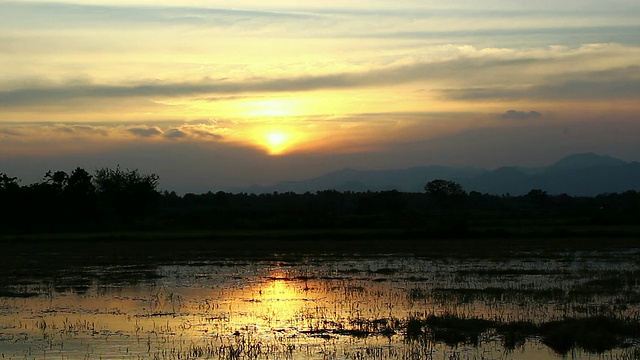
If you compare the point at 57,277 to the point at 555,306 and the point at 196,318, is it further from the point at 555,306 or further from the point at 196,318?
the point at 555,306

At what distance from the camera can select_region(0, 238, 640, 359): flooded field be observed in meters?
14.4

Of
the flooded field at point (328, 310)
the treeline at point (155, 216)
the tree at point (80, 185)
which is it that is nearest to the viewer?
the flooded field at point (328, 310)

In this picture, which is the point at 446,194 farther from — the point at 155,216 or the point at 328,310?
the point at 328,310

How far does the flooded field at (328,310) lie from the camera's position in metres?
14.4

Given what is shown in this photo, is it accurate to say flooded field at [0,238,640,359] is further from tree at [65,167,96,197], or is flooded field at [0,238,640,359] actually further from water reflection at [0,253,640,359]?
tree at [65,167,96,197]

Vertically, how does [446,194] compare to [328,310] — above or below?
above

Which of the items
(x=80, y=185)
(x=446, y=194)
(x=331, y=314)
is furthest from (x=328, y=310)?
(x=446, y=194)

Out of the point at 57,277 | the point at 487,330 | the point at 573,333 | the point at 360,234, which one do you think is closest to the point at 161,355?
the point at 487,330

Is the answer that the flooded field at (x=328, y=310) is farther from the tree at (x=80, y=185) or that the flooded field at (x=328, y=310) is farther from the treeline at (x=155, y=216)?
the tree at (x=80, y=185)

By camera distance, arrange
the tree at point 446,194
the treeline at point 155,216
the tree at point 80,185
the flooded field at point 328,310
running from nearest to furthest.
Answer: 1. the flooded field at point 328,310
2. the treeline at point 155,216
3. the tree at point 80,185
4. the tree at point 446,194

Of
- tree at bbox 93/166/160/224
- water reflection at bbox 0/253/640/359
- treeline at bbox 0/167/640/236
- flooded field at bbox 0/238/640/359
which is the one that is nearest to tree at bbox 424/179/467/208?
treeline at bbox 0/167/640/236

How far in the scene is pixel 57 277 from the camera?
29.3 metres

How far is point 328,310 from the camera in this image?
1942 cm

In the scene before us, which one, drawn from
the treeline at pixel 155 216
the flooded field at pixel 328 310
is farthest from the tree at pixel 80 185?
the flooded field at pixel 328 310
